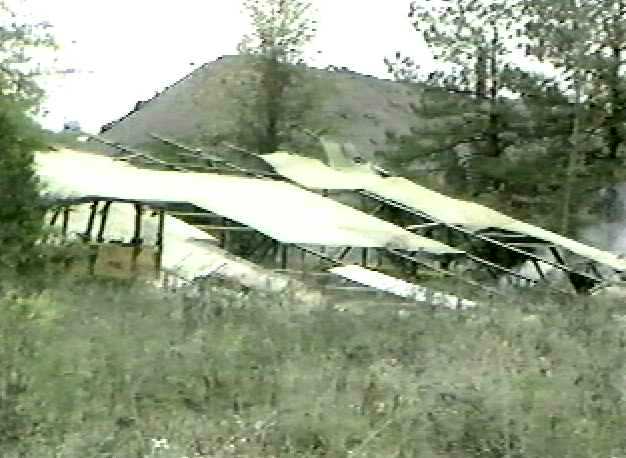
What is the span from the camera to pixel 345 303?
12.7 meters

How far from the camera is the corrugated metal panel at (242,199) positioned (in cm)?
1600

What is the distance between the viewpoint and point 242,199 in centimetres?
1827

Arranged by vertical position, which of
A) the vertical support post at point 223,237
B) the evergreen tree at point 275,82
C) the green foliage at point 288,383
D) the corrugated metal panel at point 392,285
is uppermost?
the evergreen tree at point 275,82

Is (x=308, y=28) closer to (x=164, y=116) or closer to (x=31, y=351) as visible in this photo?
(x=164, y=116)

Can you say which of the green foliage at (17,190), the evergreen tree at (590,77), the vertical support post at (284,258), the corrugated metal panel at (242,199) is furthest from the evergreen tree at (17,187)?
the evergreen tree at (590,77)

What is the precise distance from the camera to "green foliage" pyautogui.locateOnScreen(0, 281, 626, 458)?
6.15 metres

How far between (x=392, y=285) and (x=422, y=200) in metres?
7.38

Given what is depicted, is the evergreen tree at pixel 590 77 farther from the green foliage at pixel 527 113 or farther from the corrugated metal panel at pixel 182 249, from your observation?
the corrugated metal panel at pixel 182 249

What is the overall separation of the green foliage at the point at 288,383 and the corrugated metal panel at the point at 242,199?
548cm

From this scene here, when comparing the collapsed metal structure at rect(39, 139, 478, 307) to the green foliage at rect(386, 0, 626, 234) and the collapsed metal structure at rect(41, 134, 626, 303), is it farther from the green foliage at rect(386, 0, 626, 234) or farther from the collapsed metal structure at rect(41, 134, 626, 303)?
the green foliage at rect(386, 0, 626, 234)

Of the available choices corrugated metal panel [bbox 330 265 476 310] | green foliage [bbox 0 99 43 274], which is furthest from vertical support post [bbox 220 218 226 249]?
green foliage [bbox 0 99 43 274]

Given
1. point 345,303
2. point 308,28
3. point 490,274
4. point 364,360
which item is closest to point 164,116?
point 308,28

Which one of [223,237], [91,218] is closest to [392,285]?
[223,237]

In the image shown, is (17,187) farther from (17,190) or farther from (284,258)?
(284,258)
